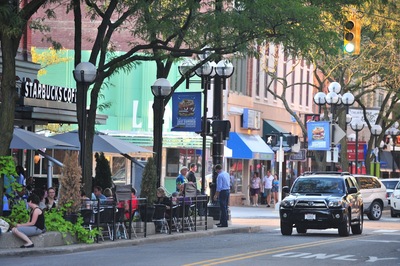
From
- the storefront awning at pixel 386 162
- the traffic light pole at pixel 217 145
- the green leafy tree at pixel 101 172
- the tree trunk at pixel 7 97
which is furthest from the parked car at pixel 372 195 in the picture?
the storefront awning at pixel 386 162

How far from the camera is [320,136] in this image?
44.5 metres

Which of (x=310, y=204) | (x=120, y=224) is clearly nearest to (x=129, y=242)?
(x=120, y=224)

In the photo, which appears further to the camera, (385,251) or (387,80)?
(387,80)

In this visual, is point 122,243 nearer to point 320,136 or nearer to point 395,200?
point 320,136

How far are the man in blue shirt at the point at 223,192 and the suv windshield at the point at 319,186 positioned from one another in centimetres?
197

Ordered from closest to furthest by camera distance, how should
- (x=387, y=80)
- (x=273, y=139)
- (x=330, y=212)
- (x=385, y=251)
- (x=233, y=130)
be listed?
(x=385, y=251)
(x=330, y=212)
(x=273, y=139)
(x=387, y=80)
(x=233, y=130)

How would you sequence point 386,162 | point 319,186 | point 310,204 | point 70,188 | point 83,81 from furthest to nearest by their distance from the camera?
point 386,162
point 319,186
point 310,204
point 83,81
point 70,188

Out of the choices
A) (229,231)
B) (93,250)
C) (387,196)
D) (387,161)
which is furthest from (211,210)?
(387,161)

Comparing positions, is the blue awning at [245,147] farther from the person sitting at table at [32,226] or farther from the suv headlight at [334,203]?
the person sitting at table at [32,226]

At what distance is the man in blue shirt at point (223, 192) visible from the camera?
30734 mm

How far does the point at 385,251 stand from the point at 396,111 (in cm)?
3975

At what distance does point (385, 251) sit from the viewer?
77.2 feet

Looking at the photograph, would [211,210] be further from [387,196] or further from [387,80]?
[387,80]

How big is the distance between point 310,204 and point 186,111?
502cm
